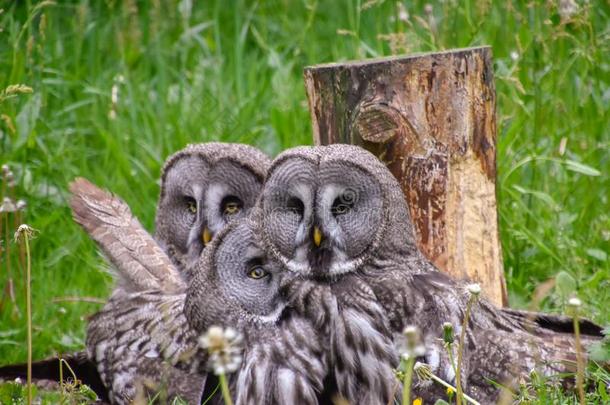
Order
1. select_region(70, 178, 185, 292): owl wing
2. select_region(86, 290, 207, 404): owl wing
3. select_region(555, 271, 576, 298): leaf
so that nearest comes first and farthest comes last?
select_region(86, 290, 207, 404): owl wing < select_region(555, 271, 576, 298): leaf < select_region(70, 178, 185, 292): owl wing

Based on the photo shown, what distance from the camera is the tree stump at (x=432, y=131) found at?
4.48 metres

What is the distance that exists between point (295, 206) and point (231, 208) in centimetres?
142

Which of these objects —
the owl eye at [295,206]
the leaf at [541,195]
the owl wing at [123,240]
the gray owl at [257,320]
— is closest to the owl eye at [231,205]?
the owl wing at [123,240]

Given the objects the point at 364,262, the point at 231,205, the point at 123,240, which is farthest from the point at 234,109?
the point at 364,262

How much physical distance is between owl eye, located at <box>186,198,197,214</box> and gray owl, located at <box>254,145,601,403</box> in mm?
1416

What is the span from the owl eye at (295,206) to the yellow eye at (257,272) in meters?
0.24

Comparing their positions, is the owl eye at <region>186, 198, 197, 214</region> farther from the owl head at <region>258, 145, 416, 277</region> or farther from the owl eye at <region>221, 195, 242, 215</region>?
the owl head at <region>258, 145, 416, 277</region>

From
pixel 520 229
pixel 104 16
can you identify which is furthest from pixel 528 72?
pixel 104 16

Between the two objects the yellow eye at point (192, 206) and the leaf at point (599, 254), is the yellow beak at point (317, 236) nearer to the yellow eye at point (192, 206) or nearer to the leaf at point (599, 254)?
the yellow eye at point (192, 206)

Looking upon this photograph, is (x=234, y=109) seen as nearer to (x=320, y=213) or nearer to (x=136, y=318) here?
(x=136, y=318)

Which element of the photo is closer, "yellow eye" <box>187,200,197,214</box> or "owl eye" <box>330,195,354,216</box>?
"owl eye" <box>330,195,354,216</box>

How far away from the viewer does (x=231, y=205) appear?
17.6 ft

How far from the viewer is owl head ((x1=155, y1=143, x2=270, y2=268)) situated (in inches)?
210

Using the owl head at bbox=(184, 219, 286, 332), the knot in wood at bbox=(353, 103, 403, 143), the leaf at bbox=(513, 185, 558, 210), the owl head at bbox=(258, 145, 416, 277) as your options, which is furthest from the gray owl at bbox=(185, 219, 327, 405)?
the leaf at bbox=(513, 185, 558, 210)
